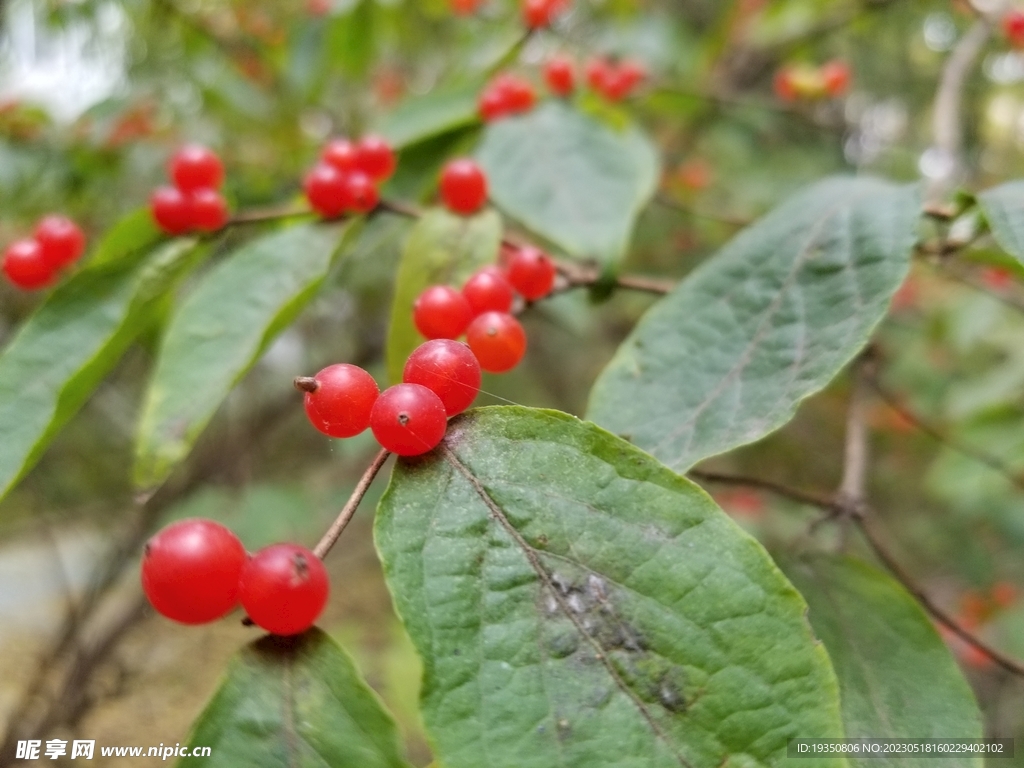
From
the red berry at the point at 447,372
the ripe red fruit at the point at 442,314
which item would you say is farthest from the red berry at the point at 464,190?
the red berry at the point at 447,372

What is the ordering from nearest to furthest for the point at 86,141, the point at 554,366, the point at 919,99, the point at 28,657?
the point at 86,141 < the point at 28,657 < the point at 554,366 < the point at 919,99

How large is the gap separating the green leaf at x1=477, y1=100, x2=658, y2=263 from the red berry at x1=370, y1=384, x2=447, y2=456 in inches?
17.2

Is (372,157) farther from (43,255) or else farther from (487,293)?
(43,255)

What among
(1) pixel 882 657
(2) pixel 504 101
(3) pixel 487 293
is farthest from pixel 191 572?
(2) pixel 504 101

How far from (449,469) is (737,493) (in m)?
2.41

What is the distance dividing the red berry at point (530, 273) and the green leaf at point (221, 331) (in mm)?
210

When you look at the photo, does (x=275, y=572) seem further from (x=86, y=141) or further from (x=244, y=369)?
(x=86, y=141)

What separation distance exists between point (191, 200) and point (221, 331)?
238mm

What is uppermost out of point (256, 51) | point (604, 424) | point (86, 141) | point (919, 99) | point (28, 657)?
point (919, 99)

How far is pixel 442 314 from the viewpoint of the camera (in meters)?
0.65

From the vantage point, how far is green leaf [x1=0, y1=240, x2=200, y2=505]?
0.69 meters

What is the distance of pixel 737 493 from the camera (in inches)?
107

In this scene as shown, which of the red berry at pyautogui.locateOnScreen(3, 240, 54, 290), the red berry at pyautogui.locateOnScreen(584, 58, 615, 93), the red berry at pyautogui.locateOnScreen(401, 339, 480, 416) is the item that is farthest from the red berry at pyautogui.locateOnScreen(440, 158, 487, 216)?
the red berry at pyautogui.locateOnScreen(584, 58, 615, 93)

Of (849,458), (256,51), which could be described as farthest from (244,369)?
(256,51)
